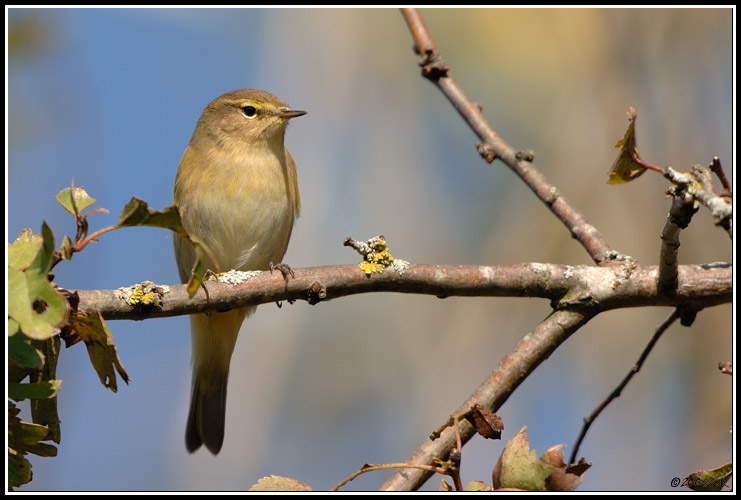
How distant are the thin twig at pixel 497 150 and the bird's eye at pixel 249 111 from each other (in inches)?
55.7

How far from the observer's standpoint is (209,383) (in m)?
4.99

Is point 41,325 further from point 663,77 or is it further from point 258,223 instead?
point 663,77

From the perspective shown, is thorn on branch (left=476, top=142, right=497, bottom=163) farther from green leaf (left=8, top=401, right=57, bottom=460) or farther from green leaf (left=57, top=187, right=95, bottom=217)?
green leaf (left=8, top=401, right=57, bottom=460)

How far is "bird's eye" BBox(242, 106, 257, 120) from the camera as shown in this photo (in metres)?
4.73

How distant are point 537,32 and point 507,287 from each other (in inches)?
179

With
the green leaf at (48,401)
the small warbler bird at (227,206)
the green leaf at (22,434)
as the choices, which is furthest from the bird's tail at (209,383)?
the green leaf at (22,434)

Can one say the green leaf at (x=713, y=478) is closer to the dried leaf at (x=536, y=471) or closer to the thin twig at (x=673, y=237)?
the dried leaf at (x=536, y=471)

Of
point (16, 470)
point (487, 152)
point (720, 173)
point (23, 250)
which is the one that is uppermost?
point (487, 152)

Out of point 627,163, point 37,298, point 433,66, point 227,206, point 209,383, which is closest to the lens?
point 37,298

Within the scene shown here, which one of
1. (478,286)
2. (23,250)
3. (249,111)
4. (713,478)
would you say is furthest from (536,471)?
(249,111)

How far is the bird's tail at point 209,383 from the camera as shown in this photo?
4.75 meters

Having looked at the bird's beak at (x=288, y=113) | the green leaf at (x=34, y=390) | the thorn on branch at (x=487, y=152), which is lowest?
the green leaf at (x=34, y=390)

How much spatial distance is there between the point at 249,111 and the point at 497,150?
6.59 ft

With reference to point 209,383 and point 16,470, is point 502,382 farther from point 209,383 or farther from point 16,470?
point 209,383
